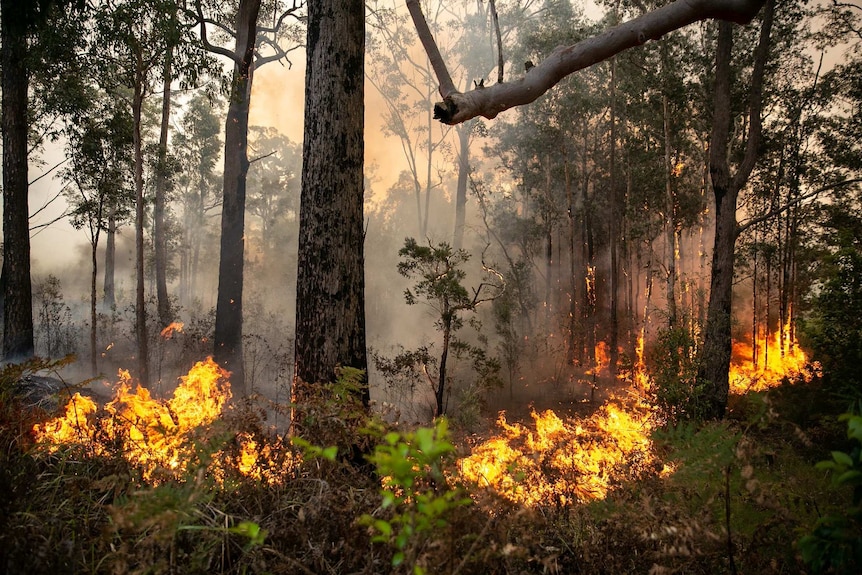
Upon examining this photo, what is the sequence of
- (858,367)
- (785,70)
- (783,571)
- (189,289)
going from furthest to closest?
(189,289) → (785,70) → (858,367) → (783,571)

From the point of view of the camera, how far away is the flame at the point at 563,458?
3.65 metres

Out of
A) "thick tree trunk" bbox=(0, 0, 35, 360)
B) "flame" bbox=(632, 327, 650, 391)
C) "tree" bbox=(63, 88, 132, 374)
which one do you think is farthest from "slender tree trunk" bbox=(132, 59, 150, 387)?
"flame" bbox=(632, 327, 650, 391)

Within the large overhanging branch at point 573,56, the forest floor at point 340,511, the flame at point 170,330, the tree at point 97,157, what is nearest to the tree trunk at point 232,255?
the tree at point 97,157

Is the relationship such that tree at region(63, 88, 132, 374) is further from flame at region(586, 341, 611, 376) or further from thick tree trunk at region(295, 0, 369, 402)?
flame at region(586, 341, 611, 376)

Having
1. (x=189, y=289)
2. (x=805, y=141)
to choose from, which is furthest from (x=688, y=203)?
(x=189, y=289)

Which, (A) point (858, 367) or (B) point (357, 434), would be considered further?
(A) point (858, 367)

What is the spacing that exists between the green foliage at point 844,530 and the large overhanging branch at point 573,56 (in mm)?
3855

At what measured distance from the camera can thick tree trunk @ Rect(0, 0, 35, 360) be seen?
10094 millimetres

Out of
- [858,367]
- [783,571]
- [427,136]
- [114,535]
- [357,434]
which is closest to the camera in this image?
[114,535]

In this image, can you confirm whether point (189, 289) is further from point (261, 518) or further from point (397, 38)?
point (261, 518)

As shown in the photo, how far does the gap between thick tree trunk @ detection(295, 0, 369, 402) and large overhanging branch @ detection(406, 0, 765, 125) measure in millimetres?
1035

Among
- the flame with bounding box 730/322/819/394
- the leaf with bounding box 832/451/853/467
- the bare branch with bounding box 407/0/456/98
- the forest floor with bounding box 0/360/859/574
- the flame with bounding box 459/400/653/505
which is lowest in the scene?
the flame with bounding box 730/322/819/394

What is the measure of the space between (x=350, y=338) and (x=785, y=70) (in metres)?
22.8

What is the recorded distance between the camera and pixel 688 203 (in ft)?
69.6
